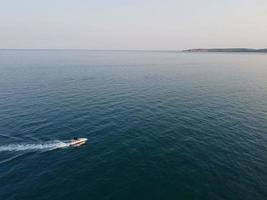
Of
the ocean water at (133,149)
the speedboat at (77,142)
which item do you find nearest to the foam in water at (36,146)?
the ocean water at (133,149)

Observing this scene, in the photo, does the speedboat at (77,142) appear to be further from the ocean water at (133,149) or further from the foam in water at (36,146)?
the ocean water at (133,149)

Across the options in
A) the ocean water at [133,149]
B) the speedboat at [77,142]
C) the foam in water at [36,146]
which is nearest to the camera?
the ocean water at [133,149]

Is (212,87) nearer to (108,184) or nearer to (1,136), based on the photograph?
(108,184)

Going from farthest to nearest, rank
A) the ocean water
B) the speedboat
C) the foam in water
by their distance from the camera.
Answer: the speedboat
the foam in water
the ocean water

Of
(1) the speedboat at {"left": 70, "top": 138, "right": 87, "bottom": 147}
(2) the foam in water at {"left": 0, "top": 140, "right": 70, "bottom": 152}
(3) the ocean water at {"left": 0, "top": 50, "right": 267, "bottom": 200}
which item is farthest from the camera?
(1) the speedboat at {"left": 70, "top": 138, "right": 87, "bottom": 147}

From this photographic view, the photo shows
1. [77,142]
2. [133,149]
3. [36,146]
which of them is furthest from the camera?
[77,142]

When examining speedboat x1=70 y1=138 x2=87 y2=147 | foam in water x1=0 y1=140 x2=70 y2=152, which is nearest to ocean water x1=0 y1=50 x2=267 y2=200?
foam in water x1=0 y1=140 x2=70 y2=152

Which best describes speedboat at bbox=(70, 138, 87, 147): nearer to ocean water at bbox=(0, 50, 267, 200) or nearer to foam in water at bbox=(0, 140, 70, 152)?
foam in water at bbox=(0, 140, 70, 152)

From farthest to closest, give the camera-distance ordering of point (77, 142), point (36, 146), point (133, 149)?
point (77, 142) < point (133, 149) < point (36, 146)

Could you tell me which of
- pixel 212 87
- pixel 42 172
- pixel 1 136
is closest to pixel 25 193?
pixel 42 172

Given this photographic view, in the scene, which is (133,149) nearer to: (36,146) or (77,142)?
(77,142)

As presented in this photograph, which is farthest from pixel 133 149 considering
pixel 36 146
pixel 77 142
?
pixel 36 146
